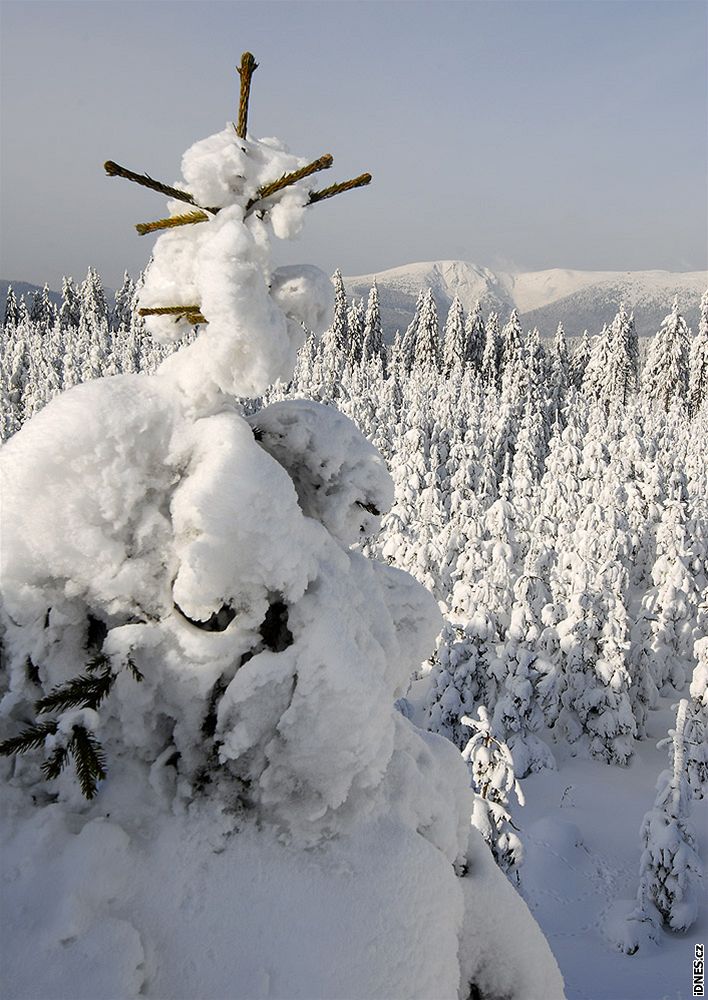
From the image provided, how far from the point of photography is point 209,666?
8.88 ft

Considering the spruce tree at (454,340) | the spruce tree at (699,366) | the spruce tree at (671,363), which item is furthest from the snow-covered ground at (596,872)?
the spruce tree at (454,340)

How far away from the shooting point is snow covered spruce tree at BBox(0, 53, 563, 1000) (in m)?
2.39

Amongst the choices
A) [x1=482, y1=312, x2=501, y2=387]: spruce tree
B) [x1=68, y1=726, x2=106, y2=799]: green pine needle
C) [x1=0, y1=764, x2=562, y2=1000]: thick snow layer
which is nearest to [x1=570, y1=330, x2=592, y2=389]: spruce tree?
[x1=482, y1=312, x2=501, y2=387]: spruce tree

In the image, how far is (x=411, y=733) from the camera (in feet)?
12.8

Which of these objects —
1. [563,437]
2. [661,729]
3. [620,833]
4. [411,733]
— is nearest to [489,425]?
[563,437]

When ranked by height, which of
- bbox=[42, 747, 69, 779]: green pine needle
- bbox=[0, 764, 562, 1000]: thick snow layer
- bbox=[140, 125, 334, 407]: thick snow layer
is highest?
bbox=[140, 125, 334, 407]: thick snow layer

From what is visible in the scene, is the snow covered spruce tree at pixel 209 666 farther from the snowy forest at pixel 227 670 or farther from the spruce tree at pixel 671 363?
the spruce tree at pixel 671 363

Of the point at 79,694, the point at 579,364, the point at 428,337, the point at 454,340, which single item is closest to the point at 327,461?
the point at 79,694

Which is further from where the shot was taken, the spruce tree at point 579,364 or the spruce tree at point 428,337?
the spruce tree at point 428,337

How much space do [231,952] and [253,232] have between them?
2.91 metres

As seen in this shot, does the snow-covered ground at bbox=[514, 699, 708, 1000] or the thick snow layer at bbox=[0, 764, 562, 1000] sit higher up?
the thick snow layer at bbox=[0, 764, 562, 1000]

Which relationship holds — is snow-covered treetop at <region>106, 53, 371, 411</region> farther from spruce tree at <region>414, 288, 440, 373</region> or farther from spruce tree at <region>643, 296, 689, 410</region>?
spruce tree at <region>414, 288, 440, 373</region>

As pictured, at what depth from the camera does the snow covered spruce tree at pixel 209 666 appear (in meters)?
2.39

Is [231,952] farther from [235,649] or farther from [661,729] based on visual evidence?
[661,729]
